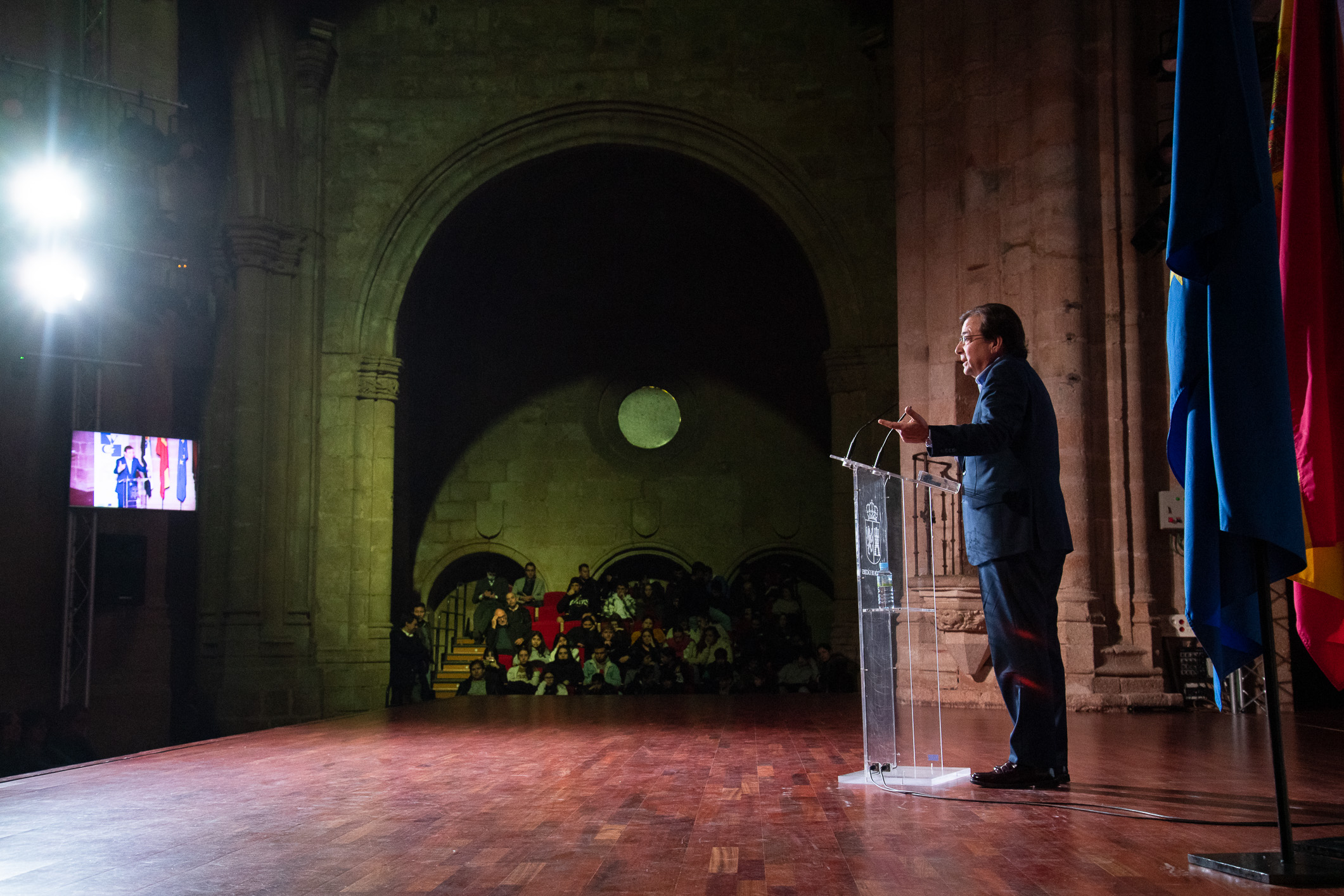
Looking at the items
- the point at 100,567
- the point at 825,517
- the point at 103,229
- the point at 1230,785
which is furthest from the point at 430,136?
the point at 1230,785

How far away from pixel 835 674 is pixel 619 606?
3733mm

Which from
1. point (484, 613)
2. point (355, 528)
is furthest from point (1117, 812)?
point (484, 613)

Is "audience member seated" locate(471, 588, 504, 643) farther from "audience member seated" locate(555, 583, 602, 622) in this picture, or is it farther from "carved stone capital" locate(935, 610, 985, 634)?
"carved stone capital" locate(935, 610, 985, 634)

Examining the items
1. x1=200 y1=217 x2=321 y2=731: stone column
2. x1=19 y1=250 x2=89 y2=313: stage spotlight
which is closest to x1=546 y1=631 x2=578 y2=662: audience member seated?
x1=200 y1=217 x2=321 y2=731: stone column

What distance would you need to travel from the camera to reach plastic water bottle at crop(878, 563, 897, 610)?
3.99 metres

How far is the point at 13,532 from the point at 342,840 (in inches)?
346

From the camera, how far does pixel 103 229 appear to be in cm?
1073

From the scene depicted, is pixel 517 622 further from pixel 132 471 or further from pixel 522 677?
pixel 132 471

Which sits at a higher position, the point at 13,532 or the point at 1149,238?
the point at 1149,238

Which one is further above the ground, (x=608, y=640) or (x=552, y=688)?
(x=608, y=640)

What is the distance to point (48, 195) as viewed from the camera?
33.6 ft

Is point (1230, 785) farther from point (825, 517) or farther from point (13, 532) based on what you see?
point (825, 517)

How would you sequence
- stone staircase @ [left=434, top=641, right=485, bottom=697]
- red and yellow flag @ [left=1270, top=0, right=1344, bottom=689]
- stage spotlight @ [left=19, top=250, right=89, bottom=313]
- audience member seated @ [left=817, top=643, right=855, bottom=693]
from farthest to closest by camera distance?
stone staircase @ [left=434, top=641, right=485, bottom=697]
audience member seated @ [left=817, top=643, right=855, bottom=693]
stage spotlight @ [left=19, top=250, right=89, bottom=313]
red and yellow flag @ [left=1270, top=0, right=1344, bottom=689]

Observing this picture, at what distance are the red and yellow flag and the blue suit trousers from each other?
0.98 metres
